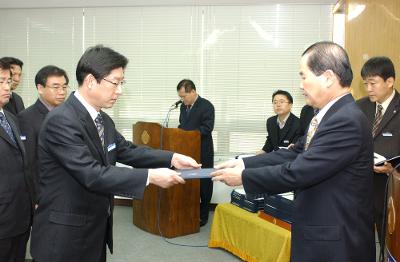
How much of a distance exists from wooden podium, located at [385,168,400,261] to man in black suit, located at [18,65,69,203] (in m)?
2.30

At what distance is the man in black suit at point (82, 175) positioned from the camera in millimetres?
1772

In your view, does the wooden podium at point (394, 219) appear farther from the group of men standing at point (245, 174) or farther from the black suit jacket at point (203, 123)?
the black suit jacket at point (203, 123)

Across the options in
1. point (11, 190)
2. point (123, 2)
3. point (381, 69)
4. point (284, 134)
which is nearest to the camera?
point (11, 190)

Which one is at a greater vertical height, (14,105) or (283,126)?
(14,105)

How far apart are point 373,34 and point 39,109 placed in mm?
2949

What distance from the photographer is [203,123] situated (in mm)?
4785

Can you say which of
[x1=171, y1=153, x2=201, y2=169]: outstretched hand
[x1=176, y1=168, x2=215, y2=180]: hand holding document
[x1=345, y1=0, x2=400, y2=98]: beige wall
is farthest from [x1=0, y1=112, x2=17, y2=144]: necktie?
[x1=345, y1=0, x2=400, y2=98]: beige wall

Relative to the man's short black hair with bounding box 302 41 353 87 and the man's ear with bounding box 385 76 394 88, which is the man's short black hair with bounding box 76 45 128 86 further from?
the man's ear with bounding box 385 76 394 88

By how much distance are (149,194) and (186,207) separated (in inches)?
16.8

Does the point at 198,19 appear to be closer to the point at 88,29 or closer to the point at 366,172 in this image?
the point at 88,29

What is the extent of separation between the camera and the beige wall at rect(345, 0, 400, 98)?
3.66m

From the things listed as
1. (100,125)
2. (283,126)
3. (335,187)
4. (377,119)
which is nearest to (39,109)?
(100,125)

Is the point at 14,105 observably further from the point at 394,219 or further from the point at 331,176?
the point at 394,219

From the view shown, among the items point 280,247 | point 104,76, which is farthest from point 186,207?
point 104,76
